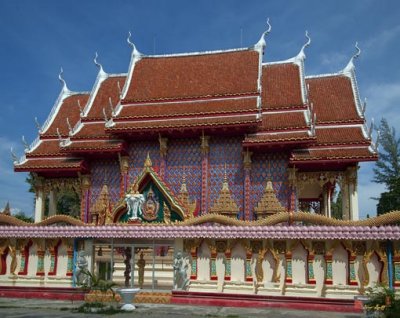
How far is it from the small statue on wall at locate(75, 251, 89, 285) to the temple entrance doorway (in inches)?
22.7

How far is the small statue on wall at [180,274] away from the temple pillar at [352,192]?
337 inches

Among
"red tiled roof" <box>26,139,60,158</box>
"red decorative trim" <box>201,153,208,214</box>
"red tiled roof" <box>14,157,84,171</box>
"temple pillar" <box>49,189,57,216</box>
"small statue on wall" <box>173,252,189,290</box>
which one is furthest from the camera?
"temple pillar" <box>49,189,57,216</box>

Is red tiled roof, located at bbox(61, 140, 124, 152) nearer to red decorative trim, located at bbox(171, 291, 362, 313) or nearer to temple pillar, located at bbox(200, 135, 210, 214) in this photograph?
temple pillar, located at bbox(200, 135, 210, 214)

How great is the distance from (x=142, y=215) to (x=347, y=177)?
29.4 ft

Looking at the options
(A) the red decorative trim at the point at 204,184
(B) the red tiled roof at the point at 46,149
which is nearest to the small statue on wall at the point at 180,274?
(A) the red decorative trim at the point at 204,184

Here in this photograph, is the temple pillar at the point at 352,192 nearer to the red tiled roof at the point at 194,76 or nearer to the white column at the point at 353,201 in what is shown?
the white column at the point at 353,201

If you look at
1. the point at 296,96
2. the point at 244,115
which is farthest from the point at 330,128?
the point at 244,115

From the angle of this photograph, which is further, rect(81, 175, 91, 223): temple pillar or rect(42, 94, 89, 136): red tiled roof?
rect(42, 94, 89, 136): red tiled roof

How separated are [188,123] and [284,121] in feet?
14.3

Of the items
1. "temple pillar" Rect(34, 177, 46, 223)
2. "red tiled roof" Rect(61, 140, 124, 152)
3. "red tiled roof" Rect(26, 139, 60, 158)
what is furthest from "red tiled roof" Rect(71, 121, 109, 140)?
"temple pillar" Rect(34, 177, 46, 223)

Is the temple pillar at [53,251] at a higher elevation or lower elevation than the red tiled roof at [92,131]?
lower

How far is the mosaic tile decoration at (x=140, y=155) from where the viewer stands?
22.2 metres

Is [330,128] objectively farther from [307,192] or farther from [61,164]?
[61,164]

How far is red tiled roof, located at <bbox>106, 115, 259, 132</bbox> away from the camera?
Result: 67.4ft
